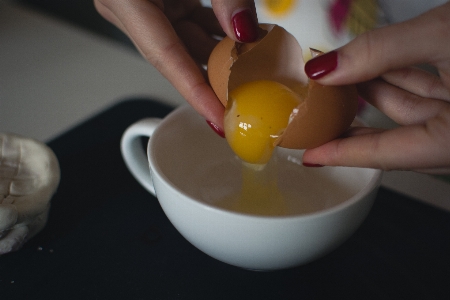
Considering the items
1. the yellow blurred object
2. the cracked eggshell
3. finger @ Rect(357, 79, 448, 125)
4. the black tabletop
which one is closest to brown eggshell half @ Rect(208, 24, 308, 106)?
the cracked eggshell

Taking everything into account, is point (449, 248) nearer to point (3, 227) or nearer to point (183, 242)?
point (183, 242)

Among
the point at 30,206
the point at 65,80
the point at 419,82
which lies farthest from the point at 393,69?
the point at 65,80

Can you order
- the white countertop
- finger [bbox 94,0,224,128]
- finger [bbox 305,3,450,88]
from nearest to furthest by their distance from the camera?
finger [bbox 305,3,450,88]
finger [bbox 94,0,224,128]
the white countertop

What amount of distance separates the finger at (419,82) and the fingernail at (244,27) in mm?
271

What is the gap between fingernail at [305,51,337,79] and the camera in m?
0.59

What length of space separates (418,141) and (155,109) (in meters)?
0.79

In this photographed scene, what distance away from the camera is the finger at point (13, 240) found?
2.42 ft

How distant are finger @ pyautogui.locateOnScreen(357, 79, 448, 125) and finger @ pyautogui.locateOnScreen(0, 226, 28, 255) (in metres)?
0.63

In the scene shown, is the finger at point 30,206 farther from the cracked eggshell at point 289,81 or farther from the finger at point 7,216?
the cracked eggshell at point 289,81

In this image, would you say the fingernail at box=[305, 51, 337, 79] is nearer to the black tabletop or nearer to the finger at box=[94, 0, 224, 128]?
the finger at box=[94, 0, 224, 128]

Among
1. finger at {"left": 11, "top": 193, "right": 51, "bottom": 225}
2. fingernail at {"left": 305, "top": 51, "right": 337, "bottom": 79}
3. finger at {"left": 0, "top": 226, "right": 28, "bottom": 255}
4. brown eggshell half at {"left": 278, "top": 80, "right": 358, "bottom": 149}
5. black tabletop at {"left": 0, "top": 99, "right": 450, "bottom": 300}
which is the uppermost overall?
fingernail at {"left": 305, "top": 51, "right": 337, "bottom": 79}

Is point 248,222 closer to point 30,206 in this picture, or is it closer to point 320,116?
point 320,116

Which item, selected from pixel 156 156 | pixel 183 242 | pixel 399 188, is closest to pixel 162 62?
pixel 156 156

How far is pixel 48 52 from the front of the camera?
160 centimetres
